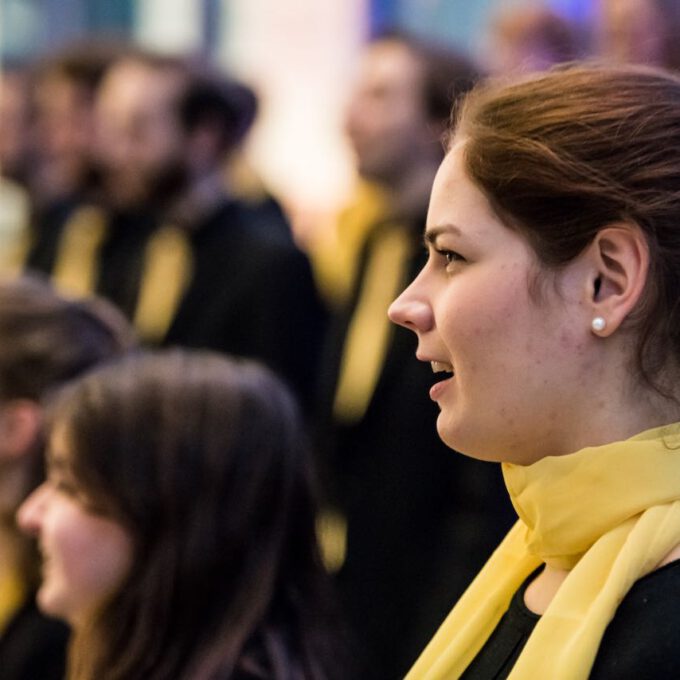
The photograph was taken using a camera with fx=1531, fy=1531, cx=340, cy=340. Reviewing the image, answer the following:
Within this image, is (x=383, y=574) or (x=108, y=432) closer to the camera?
(x=108, y=432)

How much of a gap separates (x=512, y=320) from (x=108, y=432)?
2.63 ft

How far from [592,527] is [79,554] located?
2.77ft

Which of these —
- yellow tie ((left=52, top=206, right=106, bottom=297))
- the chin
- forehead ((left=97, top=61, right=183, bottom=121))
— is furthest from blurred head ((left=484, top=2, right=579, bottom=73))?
the chin

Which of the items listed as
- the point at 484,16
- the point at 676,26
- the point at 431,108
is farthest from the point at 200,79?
the point at 484,16

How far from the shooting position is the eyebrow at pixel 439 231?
4.42 feet

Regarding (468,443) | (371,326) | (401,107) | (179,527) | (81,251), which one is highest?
(468,443)

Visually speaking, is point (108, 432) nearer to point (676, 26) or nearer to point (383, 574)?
point (383, 574)

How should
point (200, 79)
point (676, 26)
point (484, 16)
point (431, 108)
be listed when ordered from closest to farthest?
point (676, 26), point (431, 108), point (200, 79), point (484, 16)

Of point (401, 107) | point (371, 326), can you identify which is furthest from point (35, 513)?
point (401, 107)

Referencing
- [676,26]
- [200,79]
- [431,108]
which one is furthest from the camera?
[200,79]

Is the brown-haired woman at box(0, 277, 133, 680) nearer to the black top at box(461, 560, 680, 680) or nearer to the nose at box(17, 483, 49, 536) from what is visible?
the nose at box(17, 483, 49, 536)

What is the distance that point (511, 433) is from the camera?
52.0 inches

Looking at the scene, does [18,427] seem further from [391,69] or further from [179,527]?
[391,69]

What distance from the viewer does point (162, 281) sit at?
11.9 feet
